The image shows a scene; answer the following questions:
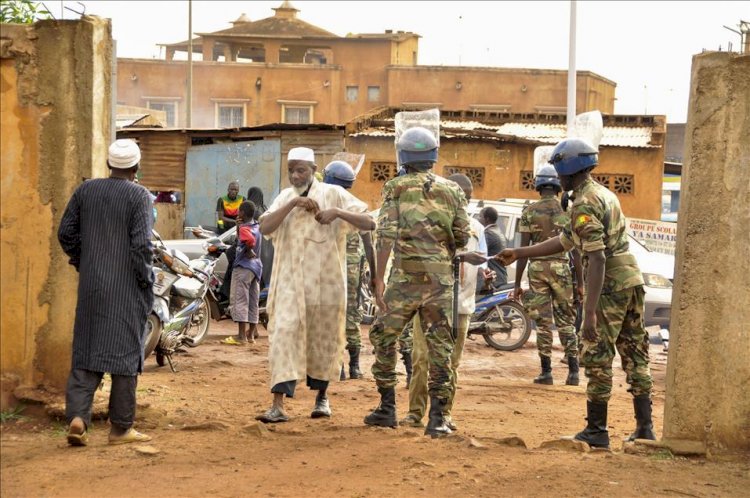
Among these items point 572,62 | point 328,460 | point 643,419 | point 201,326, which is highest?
point 572,62

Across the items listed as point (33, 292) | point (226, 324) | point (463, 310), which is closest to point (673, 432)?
point (463, 310)

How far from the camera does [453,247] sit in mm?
7781

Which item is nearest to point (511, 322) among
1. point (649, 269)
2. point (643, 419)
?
point (649, 269)

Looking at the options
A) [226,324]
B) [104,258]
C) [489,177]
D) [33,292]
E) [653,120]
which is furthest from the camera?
[653,120]

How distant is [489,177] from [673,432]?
65.1 ft

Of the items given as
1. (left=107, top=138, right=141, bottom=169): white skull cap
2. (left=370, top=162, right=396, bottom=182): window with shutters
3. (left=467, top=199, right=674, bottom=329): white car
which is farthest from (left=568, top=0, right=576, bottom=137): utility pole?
(left=107, top=138, right=141, bottom=169): white skull cap

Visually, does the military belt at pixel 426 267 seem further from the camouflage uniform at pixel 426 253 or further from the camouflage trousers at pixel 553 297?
the camouflage trousers at pixel 553 297

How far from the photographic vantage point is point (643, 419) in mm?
7652

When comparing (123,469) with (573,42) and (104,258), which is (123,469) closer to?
(104,258)

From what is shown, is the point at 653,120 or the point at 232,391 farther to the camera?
the point at 653,120

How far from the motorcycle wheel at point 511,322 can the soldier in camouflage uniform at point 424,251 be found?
601 centimetres

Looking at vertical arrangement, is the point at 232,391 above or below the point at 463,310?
below

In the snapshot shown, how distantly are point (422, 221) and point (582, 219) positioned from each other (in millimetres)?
1049

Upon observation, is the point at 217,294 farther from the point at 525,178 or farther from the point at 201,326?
the point at 525,178
